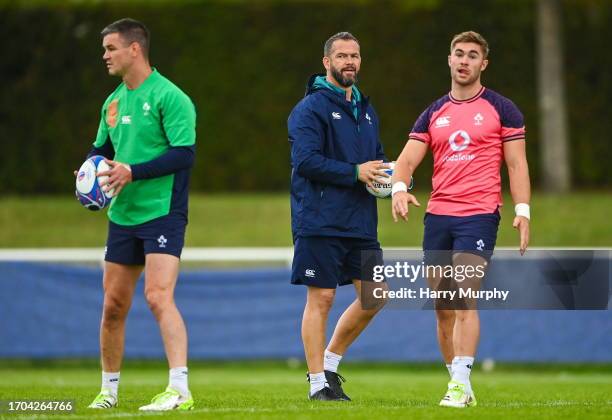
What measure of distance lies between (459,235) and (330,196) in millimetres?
916

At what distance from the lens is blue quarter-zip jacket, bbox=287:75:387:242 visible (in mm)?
8156

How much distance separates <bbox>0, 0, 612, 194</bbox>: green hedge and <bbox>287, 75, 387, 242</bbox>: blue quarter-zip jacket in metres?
12.0

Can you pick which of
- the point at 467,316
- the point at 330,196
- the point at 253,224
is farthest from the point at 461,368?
the point at 253,224

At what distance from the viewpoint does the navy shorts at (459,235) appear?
7910mm

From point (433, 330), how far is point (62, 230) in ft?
22.5

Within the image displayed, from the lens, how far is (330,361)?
860 centimetres

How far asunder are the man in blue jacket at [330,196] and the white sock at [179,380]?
38.1 inches

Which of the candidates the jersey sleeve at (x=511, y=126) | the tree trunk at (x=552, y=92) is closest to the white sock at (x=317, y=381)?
the jersey sleeve at (x=511, y=126)

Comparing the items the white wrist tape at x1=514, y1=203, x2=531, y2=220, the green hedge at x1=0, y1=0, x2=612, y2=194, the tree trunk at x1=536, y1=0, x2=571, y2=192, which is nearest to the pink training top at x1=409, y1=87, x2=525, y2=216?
the white wrist tape at x1=514, y1=203, x2=531, y2=220

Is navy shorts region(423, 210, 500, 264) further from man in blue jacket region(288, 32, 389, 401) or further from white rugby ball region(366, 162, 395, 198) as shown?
man in blue jacket region(288, 32, 389, 401)

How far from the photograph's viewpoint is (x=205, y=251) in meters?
14.0

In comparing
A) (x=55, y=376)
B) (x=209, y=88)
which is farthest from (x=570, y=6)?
(x=55, y=376)

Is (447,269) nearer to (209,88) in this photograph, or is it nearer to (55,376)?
(55,376)

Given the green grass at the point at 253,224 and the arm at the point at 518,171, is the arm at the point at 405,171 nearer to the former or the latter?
the arm at the point at 518,171
